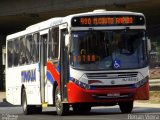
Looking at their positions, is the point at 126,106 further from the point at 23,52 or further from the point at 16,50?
the point at 16,50

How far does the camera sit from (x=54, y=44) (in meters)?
22.4

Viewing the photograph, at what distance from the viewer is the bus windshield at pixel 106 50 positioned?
827 inches

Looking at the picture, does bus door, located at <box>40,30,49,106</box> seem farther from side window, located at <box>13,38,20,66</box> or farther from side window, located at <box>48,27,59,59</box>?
side window, located at <box>13,38,20,66</box>

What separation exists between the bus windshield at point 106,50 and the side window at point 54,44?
1190mm

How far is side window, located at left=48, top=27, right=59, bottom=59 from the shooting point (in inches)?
872

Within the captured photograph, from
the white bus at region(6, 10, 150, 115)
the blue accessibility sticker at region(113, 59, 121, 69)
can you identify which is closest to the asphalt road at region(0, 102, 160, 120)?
the white bus at region(6, 10, 150, 115)

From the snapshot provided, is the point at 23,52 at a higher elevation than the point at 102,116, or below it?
higher

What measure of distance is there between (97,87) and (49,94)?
2.57m

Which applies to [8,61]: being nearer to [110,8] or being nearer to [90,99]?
[90,99]

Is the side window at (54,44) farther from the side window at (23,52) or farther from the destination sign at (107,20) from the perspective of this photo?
the side window at (23,52)

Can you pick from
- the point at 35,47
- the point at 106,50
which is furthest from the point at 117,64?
the point at 35,47

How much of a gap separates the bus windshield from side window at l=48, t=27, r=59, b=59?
119 centimetres

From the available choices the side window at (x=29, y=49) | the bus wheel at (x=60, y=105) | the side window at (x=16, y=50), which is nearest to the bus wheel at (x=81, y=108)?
the bus wheel at (x=60, y=105)

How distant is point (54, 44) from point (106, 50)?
2130 millimetres
